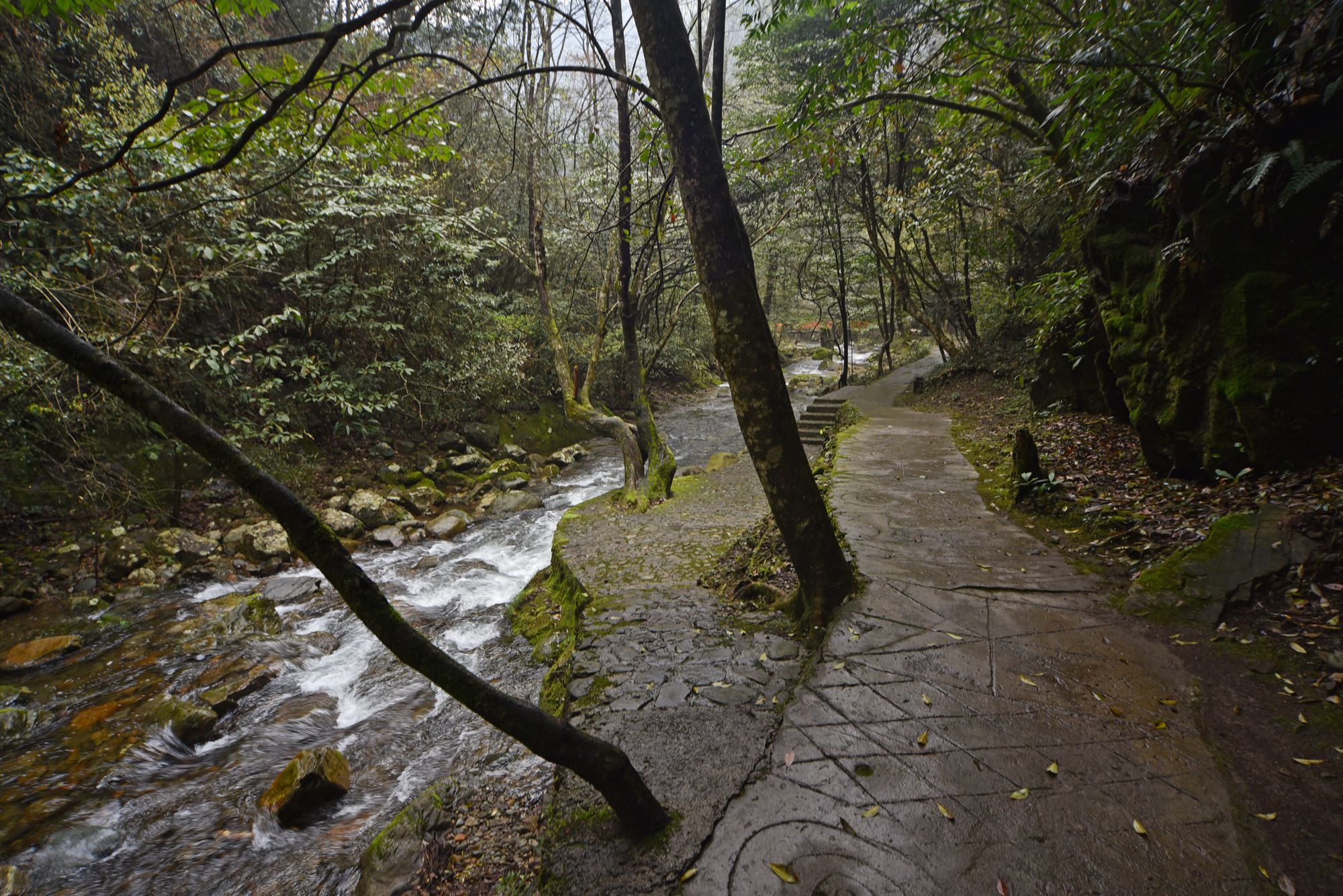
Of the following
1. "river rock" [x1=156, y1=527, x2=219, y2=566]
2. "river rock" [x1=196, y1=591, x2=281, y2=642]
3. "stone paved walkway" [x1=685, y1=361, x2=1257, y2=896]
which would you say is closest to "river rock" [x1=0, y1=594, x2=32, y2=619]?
"river rock" [x1=156, y1=527, x2=219, y2=566]

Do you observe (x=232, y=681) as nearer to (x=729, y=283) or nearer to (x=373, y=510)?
(x=373, y=510)

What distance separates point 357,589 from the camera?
5.82ft

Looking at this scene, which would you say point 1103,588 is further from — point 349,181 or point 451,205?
point 451,205

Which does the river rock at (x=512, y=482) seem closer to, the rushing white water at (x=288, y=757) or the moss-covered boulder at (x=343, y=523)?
the moss-covered boulder at (x=343, y=523)

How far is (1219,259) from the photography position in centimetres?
390

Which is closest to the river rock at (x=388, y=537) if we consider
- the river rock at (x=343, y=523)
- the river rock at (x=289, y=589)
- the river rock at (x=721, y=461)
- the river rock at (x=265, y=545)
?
the river rock at (x=343, y=523)

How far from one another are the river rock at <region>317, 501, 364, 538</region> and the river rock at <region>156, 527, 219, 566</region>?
4.57 feet

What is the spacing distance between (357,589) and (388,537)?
777 centimetres

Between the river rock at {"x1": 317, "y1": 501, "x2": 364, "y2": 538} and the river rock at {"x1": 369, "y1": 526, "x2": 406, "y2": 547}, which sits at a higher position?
the river rock at {"x1": 317, "y1": 501, "x2": 364, "y2": 538}

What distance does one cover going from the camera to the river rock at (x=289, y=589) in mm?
6808

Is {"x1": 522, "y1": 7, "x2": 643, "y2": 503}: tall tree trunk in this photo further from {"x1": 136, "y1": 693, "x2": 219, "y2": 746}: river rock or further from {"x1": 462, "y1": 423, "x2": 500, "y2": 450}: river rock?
{"x1": 136, "y1": 693, "x2": 219, "y2": 746}: river rock

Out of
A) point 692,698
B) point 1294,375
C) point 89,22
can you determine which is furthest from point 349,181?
point 1294,375

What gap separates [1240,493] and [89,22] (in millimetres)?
14765

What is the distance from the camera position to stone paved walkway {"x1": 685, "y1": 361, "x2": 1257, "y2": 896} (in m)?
1.94
